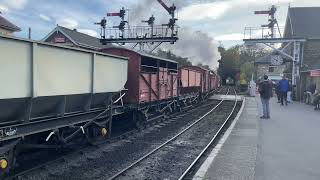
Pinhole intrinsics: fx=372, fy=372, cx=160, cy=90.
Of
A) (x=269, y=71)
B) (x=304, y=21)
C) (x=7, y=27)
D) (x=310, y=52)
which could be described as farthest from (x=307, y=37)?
(x=269, y=71)

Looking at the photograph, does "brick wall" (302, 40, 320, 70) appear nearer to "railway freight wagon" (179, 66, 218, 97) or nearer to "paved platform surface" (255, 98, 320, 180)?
"railway freight wagon" (179, 66, 218, 97)

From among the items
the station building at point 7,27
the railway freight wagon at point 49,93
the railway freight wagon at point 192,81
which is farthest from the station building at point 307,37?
the station building at point 7,27

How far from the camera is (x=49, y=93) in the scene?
23.3ft

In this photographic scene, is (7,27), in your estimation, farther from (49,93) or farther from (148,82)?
(49,93)

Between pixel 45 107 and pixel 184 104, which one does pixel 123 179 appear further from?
pixel 184 104

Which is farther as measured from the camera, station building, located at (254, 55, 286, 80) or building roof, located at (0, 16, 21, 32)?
station building, located at (254, 55, 286, 80)

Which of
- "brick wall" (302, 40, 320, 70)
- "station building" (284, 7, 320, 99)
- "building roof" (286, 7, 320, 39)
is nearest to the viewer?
"station building" (284, 7, 320, 99)

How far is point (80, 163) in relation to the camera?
333 inches

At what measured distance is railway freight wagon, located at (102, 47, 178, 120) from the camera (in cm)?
1231

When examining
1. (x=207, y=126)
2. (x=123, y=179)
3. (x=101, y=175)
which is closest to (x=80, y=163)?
(x=101, y=175)

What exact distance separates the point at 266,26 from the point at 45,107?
28.2 metres

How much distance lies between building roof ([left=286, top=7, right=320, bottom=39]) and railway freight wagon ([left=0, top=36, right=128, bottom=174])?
31.0 metres

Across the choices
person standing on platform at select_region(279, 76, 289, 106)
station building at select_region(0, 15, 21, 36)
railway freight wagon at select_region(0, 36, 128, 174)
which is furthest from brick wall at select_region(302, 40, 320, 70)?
railway freight wagon at select_region(0, 36, 128, 174)

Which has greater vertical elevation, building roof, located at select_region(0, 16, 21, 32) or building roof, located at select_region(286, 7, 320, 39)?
building roof, located at select_region(286, 7, 320, 39)
